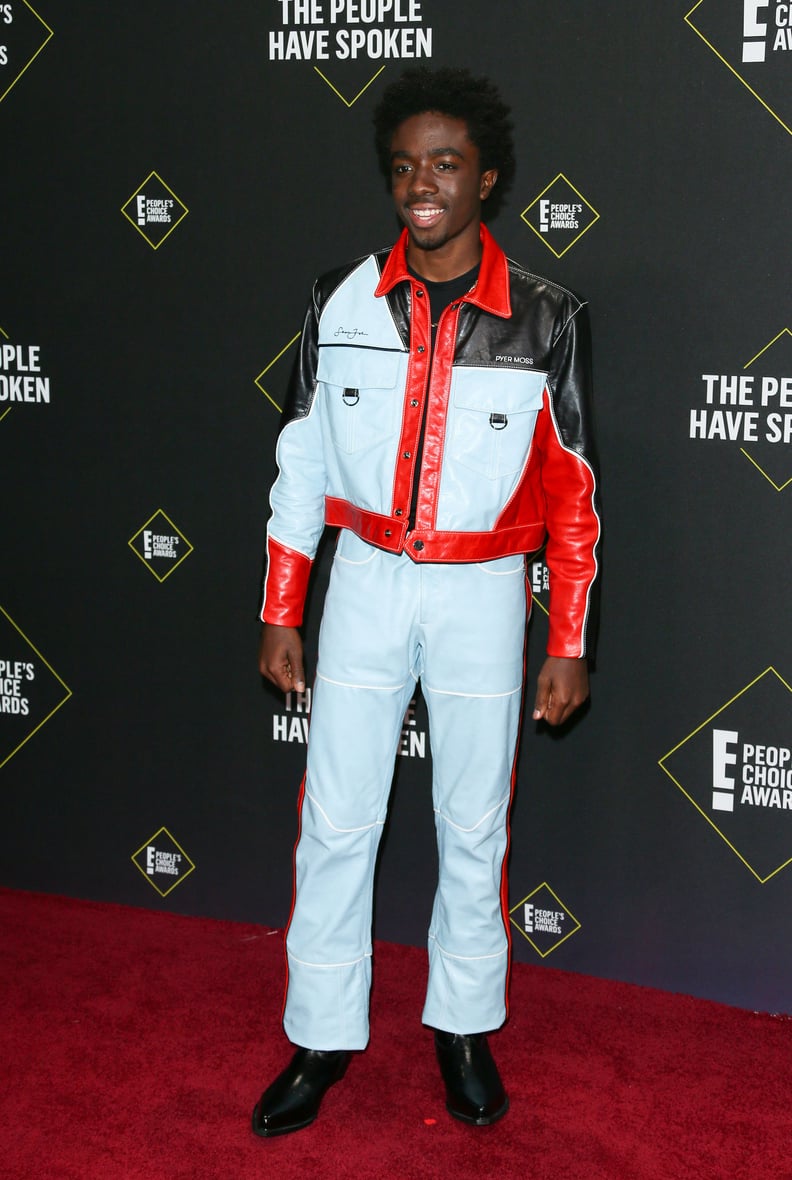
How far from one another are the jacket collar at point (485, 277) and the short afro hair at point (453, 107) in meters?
0.15

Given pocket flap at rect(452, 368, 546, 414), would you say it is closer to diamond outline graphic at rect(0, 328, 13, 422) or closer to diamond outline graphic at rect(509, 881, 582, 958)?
diamond outline graphic at rect(509, 881, 582, 958)

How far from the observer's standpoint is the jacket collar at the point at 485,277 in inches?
92.2

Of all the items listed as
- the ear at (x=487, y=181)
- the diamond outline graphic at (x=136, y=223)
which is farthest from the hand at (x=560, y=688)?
the diamond outline graphic at (x=136, y=223)

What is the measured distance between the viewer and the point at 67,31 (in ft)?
9.93

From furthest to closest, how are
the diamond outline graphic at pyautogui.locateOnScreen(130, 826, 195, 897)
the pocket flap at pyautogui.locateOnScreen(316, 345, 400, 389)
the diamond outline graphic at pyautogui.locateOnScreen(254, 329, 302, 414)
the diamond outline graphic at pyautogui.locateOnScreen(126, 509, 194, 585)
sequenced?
the diamond outline graphic at pyautogui.locateOnScreen(130, 826, 195, 897), the diamond outline graphic at pyautogui.locateOnScreen(126, 509, 194, 585), the diamond outline graphic at pyautogui.locateOnScreen(254, 329, 302, 414), the pocket flap at pyautogui.locateOnScreen(316, 345, 400, 389)

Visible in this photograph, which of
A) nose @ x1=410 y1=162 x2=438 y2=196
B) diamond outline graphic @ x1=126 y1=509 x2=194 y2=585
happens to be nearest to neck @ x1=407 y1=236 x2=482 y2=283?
nose @ x1=410 y1=162 x2=438 y2=196

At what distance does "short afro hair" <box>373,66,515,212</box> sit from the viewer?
226cm

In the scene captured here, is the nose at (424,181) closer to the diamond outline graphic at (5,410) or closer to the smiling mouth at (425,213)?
the smiling mouth at (425,213)

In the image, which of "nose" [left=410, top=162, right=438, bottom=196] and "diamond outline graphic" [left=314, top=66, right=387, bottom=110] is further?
"diamond outline graphic" [left=314, top=66, right=387, bottom=110]

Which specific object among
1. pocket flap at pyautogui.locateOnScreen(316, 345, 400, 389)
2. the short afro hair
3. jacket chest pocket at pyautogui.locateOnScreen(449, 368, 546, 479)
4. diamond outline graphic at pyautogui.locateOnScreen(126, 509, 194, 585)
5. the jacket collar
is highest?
the short afro hair

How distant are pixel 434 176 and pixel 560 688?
38.2 inches

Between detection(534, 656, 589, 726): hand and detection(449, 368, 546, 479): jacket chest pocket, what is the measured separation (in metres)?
0.39

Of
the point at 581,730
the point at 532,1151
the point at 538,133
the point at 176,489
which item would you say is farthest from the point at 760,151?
the point at 532,1151

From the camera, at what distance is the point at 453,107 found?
226 cm
